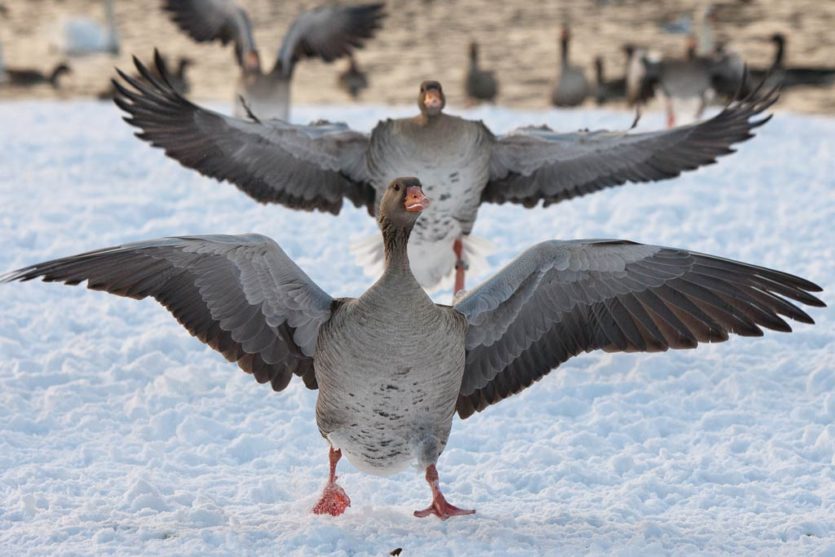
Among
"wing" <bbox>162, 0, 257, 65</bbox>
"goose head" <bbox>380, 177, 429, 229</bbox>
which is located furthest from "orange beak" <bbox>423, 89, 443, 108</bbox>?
"wing" <bbox>162, 0, 257, 65</bbox>

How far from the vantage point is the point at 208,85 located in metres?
21.7

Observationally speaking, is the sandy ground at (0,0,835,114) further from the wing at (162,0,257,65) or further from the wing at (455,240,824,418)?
the wing at (455,240,824,418)

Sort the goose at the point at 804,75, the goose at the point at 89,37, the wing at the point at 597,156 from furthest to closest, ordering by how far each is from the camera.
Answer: the goose at the point at 89,37, the goose at the point at 804,75, the wing at the point at 597,156

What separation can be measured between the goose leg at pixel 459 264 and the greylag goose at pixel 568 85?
11028 millimetres

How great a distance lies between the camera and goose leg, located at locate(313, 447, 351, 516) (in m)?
5.29

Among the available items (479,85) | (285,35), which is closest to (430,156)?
(285,35)

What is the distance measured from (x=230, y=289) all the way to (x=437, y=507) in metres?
1.36

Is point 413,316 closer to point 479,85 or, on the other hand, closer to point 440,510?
point 440,510

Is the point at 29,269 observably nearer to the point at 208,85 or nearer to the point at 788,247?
the point at 788,247

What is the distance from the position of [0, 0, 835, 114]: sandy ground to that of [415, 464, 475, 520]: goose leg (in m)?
14.8

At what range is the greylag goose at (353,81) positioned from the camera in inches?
790

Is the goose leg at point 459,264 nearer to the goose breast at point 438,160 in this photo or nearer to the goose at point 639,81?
the goose breast at point 438,160

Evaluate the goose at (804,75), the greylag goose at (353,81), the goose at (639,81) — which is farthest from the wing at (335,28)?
the goose at (804,75)

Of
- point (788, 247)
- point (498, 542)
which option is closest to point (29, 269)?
point (498, 542)
